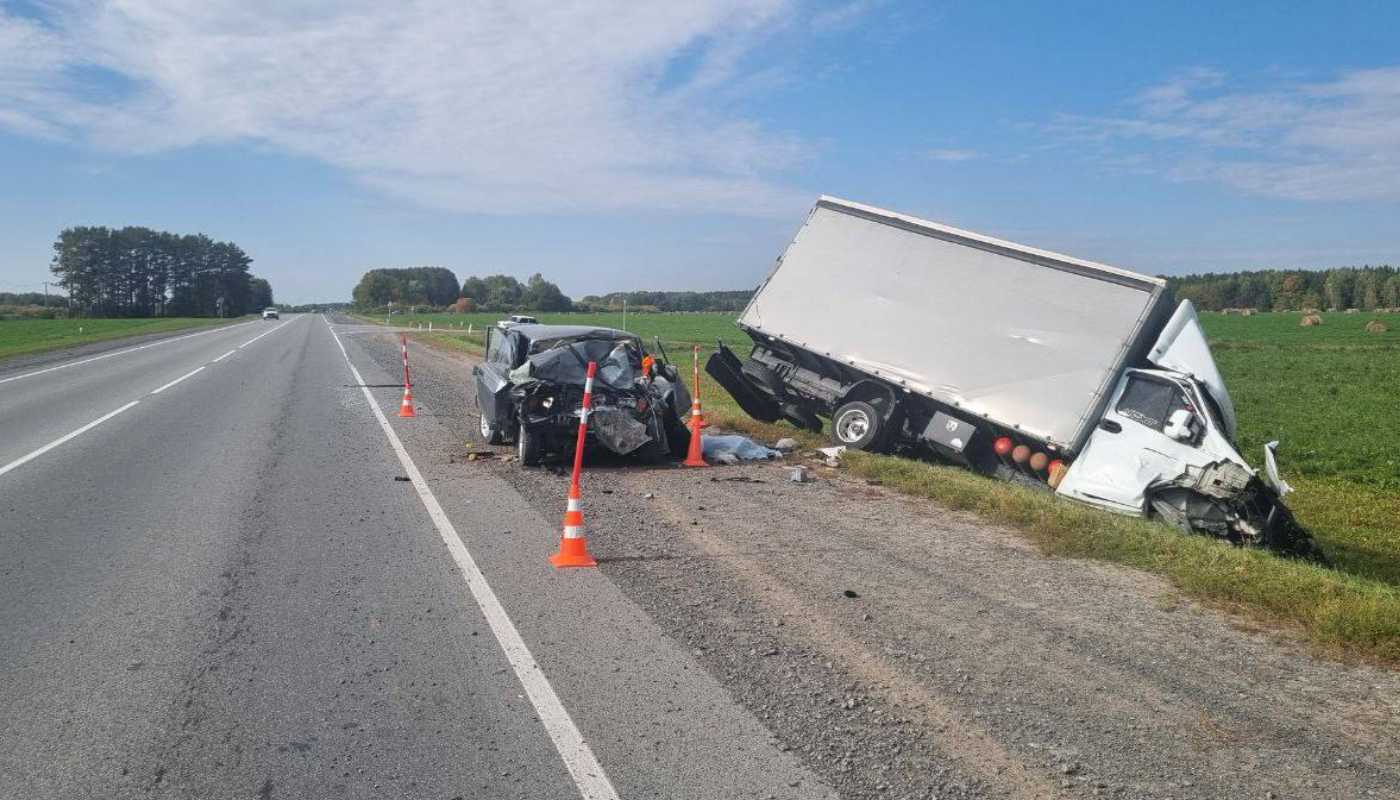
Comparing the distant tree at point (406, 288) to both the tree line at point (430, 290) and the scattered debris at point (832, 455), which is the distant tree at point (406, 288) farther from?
the scattered debris at point (832, 455)

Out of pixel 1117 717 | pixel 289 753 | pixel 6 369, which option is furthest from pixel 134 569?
pixel 6 369

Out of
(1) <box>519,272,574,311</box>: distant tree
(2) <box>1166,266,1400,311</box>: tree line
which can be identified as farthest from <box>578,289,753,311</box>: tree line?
(2) <box>1166,266,1400,311</box>: tree line

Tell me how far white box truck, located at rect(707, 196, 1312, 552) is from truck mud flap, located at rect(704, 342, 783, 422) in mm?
34

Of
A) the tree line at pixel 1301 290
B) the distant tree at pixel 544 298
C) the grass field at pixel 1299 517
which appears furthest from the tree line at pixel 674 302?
the grass field at pixel 1299 517

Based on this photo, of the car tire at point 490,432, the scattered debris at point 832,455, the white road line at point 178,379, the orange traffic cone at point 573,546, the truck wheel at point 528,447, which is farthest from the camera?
the white road line at point 178,379

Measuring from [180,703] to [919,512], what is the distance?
6.72m

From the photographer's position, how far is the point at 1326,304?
361 feet

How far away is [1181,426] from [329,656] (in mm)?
8499

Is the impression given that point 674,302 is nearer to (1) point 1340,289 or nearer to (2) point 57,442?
(1) point 1340,289

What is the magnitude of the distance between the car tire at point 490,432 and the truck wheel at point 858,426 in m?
4.54

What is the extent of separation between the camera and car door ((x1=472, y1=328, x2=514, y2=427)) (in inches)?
472

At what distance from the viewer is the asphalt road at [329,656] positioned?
396 cm

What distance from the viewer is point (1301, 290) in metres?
114

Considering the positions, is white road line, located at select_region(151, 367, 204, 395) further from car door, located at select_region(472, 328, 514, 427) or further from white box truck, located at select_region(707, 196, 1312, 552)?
white box truck, located at select_region(707, 196, 1312, 552)
